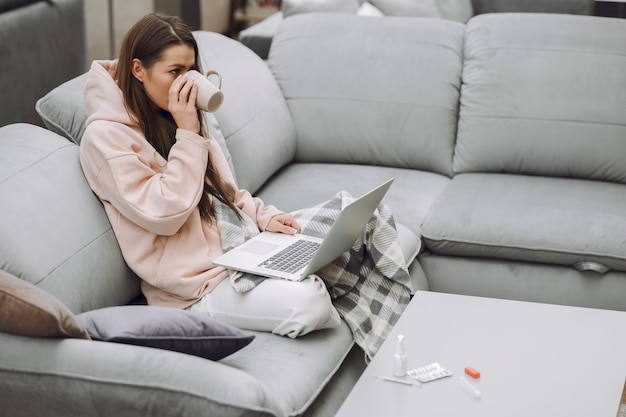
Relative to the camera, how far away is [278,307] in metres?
2.04

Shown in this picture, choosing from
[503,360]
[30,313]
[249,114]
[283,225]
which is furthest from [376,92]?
[30,313]

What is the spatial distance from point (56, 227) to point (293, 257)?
1.85 feet

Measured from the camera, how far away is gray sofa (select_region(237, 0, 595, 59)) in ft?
11.7

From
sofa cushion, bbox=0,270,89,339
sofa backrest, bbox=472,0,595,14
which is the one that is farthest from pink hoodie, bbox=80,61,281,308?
sofa backrest, bbox=472,0,595,14

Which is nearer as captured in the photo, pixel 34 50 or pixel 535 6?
pixel 34 50

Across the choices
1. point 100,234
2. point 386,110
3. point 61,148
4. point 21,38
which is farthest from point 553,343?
point 21,38

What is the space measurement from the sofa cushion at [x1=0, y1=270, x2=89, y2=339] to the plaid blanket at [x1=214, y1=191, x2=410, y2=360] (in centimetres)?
64

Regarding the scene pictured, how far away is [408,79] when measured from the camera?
3.20 m

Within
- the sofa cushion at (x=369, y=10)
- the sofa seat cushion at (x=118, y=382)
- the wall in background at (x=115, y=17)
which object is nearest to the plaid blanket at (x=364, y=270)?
the sofa seat cushion at (x=118, y=382)

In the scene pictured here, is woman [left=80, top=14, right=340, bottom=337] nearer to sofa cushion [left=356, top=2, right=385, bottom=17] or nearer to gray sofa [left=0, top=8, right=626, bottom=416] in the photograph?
gray sofa [left=0, top=8, right=626, bottom=416]

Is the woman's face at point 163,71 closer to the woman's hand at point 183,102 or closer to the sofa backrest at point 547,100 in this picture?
the woman's hand at point 183,102

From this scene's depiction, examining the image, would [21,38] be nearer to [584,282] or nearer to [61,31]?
[61,31]

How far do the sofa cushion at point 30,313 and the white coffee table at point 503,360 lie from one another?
21.0 inches

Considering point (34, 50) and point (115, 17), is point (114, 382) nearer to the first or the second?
point (34, 50)
